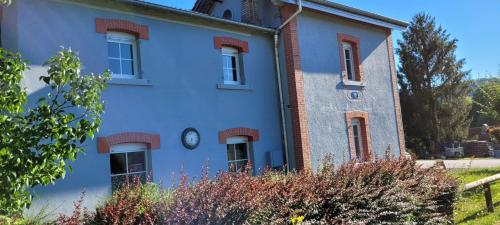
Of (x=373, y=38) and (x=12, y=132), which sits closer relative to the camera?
(x=12, y=132)

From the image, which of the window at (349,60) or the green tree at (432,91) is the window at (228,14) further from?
the green tree at (432,91)

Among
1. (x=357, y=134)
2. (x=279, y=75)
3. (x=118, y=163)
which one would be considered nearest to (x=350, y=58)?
(x=357, y=134)

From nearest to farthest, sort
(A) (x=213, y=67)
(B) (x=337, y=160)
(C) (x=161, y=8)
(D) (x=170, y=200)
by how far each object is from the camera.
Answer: (D) (x=170, y=200) < (C) (x=161, y=8) < (A) (x=213, y=67) < (B) (x=337, y=160)

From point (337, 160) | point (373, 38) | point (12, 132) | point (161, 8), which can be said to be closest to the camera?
point (12, 132)

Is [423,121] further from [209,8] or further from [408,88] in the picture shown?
[209,8]

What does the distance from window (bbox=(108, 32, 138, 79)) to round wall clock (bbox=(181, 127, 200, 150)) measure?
69.3 inches

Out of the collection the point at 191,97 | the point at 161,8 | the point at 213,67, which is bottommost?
the point at 191,97

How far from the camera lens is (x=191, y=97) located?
35.6 ft

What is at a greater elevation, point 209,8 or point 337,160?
point 209,8

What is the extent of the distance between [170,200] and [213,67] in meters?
6.71

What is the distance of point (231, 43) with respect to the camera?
39.1ft

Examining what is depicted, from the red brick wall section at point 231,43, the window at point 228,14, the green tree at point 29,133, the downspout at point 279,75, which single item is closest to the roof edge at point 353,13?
the downspout at point 279,75

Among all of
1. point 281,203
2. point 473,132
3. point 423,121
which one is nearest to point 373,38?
point 281,203

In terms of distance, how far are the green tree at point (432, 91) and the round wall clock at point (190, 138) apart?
990 inches
